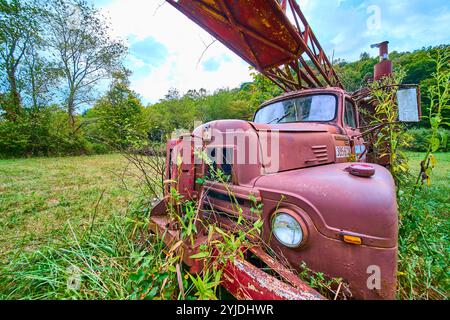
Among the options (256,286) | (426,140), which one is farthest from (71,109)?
(426,140)

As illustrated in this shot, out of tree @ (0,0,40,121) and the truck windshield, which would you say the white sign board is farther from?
tree @ (0,0,40,121)

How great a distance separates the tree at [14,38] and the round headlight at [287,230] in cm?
2206

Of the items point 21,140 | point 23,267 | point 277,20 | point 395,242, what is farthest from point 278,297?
point 21,140

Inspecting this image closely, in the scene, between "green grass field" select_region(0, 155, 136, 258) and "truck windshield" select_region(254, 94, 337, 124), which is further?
"truck windshield" select_region(254, 94, 337, 124)

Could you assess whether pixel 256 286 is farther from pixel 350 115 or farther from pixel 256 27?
pixel 256 27

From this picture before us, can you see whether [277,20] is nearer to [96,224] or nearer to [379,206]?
[379,206]

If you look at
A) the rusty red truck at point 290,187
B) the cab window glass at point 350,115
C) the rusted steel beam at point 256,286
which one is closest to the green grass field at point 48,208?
the rusty red truck at point 290,187

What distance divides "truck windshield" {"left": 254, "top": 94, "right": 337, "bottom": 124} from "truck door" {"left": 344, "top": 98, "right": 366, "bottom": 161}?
0.32 metres

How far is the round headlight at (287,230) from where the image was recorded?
125 cm

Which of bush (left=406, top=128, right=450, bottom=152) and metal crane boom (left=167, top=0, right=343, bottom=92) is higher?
metal crane boom (left=167, top=0, right=343, bottom=92)

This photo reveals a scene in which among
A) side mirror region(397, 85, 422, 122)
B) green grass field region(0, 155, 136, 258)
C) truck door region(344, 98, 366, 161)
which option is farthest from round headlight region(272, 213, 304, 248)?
truck door region(344, 98, 366, 161)

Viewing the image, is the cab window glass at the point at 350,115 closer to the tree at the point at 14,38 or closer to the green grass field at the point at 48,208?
the green grass field at the point at 48,208

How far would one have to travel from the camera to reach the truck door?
2760 mm

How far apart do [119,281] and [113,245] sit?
63 cm
